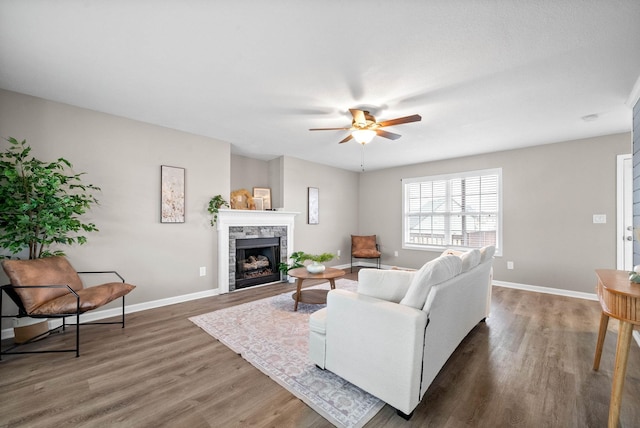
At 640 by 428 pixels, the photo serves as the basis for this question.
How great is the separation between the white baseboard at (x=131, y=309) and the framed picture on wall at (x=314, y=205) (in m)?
2.45

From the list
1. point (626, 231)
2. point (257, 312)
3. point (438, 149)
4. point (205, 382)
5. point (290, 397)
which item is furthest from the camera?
point (438, 149)

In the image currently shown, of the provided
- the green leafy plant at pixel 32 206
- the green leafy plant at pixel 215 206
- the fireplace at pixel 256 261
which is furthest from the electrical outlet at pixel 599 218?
the green leafy plant at pixel 32 206

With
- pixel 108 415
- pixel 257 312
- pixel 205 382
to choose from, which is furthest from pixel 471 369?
pixel 108 415

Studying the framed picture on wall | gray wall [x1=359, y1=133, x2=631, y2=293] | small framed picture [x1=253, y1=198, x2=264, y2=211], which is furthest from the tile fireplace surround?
gray wall [x1=359, y1=133, x2=631, y2=293]

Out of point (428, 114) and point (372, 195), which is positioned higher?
point (428, 114)

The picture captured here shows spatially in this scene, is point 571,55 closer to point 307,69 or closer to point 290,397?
point 307,69

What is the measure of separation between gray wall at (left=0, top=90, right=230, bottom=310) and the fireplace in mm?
488

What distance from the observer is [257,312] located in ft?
10.9

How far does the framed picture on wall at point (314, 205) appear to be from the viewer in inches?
225

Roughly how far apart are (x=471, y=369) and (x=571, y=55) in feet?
8.38

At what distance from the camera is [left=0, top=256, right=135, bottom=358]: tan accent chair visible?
2234mm

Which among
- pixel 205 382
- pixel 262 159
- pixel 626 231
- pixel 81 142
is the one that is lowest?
pixel 205 382

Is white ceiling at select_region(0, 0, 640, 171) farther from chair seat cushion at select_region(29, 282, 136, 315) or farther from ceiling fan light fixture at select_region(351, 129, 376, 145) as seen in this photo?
chair seat cushion at select_region(29, 282, 136, 315)

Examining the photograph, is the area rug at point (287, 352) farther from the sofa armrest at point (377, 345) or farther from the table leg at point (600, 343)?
the table leg at point (600, 343)
